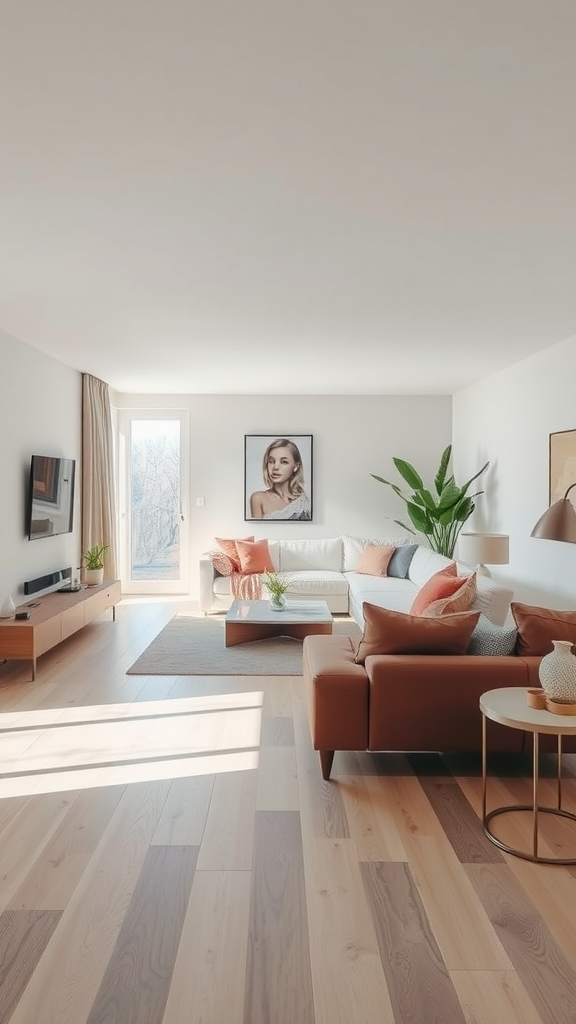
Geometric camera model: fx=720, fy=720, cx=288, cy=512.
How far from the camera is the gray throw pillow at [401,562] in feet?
24.9

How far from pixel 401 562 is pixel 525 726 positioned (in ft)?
16.6

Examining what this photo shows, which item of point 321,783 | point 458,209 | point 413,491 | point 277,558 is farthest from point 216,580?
point 458,209

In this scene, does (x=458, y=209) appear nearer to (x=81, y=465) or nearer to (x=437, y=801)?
(x=437, y=801)

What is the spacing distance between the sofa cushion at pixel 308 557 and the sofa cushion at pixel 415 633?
4.61 meters

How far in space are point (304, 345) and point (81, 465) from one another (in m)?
2.88

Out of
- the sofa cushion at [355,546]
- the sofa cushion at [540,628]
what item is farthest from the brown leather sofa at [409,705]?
the sofa cushion at [355,546]

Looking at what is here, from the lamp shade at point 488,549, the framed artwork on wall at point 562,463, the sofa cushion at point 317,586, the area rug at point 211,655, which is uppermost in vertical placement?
the framed artwork on wall at point 562,463

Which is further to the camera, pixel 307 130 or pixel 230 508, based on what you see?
pixel 230 508

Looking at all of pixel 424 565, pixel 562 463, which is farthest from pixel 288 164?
pixel 424 565

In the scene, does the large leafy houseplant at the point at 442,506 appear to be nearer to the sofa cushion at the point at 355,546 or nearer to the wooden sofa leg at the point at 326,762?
the sofa cushion at the point at 355,546

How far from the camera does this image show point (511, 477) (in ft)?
21.4

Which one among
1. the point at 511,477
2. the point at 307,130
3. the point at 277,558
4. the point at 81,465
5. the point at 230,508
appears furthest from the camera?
the point at 230,508

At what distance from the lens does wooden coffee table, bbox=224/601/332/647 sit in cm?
583

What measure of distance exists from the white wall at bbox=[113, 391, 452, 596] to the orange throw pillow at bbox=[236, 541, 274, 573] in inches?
36.2
